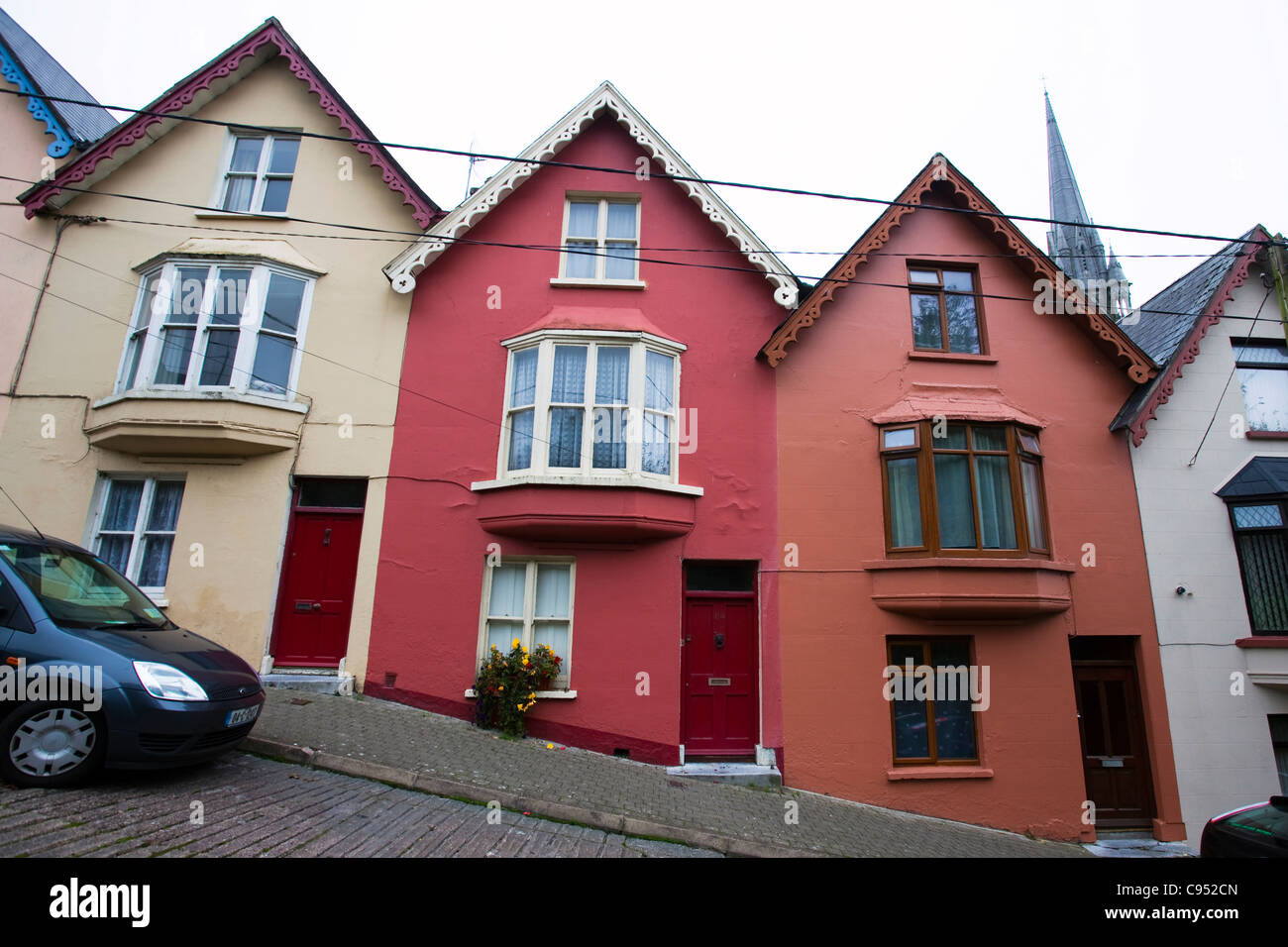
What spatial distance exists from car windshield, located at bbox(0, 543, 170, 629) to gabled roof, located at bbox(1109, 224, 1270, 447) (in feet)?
46.3

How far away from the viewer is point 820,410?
35.9 ft

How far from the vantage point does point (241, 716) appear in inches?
239

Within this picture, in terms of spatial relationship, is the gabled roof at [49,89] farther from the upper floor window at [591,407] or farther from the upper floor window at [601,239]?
the upper floor window at [591,407]

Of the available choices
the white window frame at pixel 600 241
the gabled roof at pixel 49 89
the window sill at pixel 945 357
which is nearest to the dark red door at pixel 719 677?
the window sill at pixel 945 357

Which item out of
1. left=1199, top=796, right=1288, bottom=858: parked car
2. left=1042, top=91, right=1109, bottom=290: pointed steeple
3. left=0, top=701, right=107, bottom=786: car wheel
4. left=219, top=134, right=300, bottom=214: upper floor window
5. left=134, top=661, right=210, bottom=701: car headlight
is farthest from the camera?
left=1042, top=91, right=1109, bottom=290: pointed steeple

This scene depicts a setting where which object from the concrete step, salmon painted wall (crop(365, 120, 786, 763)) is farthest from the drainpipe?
the concrete step

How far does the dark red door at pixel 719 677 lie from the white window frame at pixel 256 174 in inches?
397

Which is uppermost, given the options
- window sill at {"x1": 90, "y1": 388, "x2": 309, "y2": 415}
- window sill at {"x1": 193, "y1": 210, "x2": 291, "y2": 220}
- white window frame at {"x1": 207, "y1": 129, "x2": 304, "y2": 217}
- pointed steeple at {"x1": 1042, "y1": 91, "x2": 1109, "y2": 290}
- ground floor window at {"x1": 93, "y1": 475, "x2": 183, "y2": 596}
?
pointed steeple at {"x1": 1042, "y1": 91, "x2": 1109, "y2": 290}

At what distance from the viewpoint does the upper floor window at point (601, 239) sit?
11547 mm

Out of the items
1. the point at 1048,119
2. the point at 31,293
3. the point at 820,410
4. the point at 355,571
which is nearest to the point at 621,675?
the point at 355,571

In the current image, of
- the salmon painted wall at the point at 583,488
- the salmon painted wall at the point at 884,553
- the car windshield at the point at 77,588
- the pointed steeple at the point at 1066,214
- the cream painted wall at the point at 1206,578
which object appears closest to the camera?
the car windshield at the point at 77,588

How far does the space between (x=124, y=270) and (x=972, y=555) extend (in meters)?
14.9

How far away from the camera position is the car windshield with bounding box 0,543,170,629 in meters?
5.77

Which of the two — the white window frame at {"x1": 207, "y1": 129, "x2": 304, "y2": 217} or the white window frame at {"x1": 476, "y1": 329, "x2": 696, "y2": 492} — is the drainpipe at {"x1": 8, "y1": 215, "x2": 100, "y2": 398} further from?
the white window frame at {"x1": 476, "y1": 329, "x2": 696, "y2": 492}
